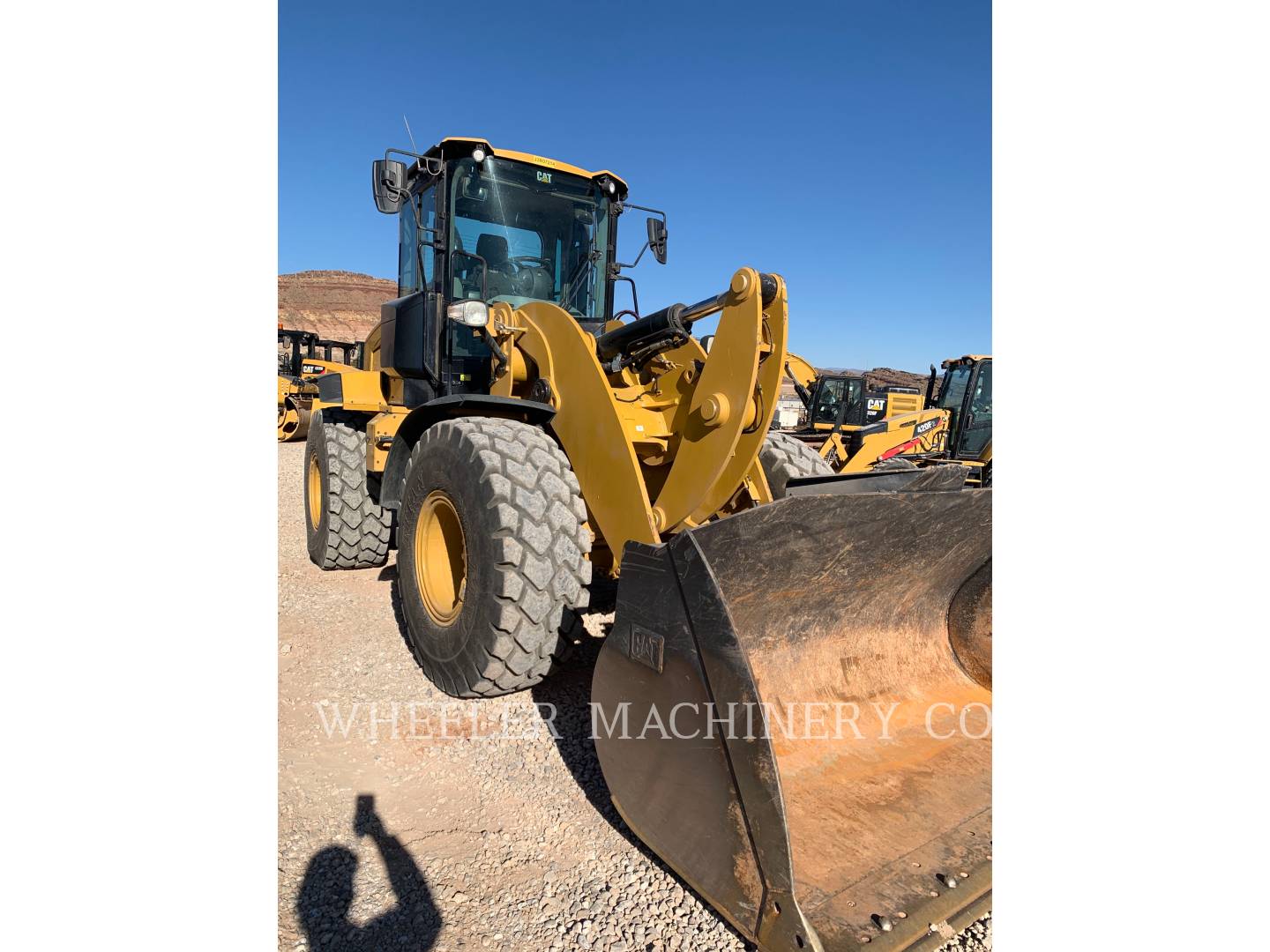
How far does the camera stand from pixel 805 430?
14258mm

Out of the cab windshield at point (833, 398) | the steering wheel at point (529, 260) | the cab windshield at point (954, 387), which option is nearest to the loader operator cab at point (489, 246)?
the steering wheel at point (529, 260)

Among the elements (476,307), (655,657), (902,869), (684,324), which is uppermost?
(476,307)

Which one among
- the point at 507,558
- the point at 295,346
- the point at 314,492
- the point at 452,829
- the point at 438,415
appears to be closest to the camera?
the point at 452,829

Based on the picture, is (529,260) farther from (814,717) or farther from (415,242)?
(814,717)

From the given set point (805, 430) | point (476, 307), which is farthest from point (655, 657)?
point (805, 430)

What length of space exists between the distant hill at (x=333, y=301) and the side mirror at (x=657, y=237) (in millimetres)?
42656

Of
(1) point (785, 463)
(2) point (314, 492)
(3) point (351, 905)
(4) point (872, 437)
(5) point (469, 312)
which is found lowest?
(3) point (351, 905)

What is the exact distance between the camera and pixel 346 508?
17.3 feet

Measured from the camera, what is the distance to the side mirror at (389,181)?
3.82m

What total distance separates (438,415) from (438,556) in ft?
2.71

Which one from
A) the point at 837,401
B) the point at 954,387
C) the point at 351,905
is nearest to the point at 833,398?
the point at 837,401

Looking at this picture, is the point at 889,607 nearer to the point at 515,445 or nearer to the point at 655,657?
the point at 655,657

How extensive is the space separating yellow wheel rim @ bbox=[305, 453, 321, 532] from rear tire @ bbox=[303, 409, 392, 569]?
1.08ft

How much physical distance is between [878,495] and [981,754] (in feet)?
3.19
